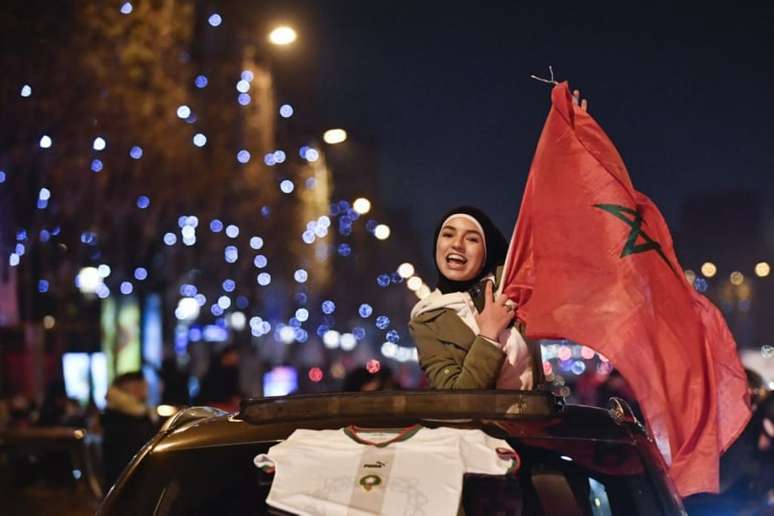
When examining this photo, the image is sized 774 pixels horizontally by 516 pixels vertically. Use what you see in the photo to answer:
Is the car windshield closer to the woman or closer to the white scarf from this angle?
the woman

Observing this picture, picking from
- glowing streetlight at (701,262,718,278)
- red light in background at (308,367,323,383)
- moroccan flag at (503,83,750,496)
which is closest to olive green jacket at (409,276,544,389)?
moroccan flag at (503,83,750,496)

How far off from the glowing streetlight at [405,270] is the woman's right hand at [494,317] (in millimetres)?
123852

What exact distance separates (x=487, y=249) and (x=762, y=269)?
4637 inches

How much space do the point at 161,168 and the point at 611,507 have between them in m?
33.5

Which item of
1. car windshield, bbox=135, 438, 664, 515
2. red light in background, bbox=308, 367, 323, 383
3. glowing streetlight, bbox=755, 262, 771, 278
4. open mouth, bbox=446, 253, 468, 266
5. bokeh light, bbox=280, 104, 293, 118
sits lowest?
red light in background, bbox=308, 367, 323, 383

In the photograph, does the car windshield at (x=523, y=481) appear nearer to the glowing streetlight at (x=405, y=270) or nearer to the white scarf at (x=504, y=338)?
the white scarf at (x=504, y=338)

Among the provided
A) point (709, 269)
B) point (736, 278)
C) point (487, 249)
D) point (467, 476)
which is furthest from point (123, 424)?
point (709, 269)

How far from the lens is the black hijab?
6.91m

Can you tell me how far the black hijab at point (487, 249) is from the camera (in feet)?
22.7

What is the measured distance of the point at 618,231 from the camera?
6320 mm

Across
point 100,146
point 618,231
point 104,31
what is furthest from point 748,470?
point 100,146

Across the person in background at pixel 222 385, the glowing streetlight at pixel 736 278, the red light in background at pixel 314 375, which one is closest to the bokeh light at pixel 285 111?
the red light in background at pixel 314 375

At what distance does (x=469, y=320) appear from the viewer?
6.52m

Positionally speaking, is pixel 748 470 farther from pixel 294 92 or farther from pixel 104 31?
pixel 294 92
